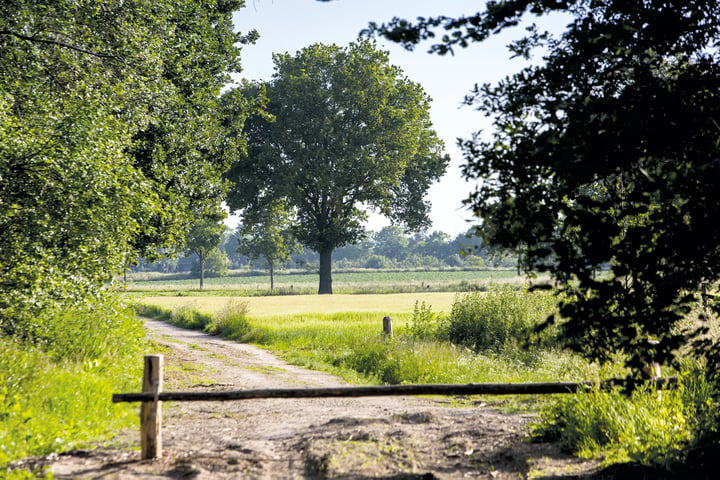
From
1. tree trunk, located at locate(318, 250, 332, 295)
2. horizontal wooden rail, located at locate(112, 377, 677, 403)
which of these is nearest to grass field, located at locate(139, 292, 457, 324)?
tree trunk, located at locate(318, 250, 332, 295)

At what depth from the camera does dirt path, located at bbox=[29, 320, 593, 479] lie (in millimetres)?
6594

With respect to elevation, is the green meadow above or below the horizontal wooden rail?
below

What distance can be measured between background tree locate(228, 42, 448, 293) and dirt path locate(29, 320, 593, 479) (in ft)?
114

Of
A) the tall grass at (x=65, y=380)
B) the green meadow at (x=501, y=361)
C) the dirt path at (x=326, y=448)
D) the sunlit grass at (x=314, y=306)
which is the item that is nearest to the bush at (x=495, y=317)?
the green meadow at (x=501, y=361)

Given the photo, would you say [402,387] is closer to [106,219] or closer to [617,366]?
[617,366]

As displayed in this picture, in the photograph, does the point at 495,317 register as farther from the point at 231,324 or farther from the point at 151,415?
the point at 151,415

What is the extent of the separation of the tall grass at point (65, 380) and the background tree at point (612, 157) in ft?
19.3

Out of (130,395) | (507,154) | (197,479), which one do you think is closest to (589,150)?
(507,154)

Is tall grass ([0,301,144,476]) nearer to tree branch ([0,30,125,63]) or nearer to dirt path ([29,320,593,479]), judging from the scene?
dirt path ([29,320,593,479])

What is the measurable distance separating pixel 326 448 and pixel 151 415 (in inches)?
85.3

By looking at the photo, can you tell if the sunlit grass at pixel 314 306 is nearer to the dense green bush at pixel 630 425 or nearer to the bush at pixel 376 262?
the dense green bush at pixel 630 425

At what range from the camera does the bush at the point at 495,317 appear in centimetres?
1764

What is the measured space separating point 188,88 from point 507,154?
16.6m

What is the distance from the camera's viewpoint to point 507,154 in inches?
215
